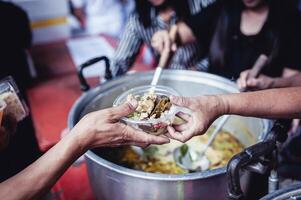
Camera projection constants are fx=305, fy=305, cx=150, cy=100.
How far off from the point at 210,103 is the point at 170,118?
0.15 meters

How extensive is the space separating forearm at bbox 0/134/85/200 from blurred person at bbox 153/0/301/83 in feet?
3.32

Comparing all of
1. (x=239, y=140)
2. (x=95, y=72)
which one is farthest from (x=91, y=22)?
(x=239, y=140)

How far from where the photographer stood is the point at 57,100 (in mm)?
2395

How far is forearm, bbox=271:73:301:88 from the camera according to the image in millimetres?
1628

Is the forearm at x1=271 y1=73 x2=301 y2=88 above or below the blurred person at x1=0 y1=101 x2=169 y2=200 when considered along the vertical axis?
below

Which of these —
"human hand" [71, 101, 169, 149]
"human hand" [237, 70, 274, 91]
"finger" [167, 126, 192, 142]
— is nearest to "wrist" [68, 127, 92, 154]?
"human hand" [71, 101, 169, 149]

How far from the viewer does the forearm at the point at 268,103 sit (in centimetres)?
107

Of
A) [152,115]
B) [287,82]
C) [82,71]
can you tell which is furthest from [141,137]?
[287,82]

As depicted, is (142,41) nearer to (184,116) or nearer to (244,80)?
(244,80)

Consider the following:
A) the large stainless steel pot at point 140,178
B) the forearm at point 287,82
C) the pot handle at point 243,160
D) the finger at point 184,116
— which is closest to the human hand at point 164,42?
the large stainless steel pot at point 140,178

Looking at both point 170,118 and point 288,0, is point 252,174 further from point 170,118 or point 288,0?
point 288,0

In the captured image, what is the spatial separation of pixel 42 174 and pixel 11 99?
0.33 m

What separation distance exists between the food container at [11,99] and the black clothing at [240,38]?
1.23 m

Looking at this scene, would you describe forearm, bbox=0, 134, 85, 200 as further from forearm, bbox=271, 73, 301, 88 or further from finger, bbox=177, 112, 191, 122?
forearm, bbox=271, 73, 301, 88
